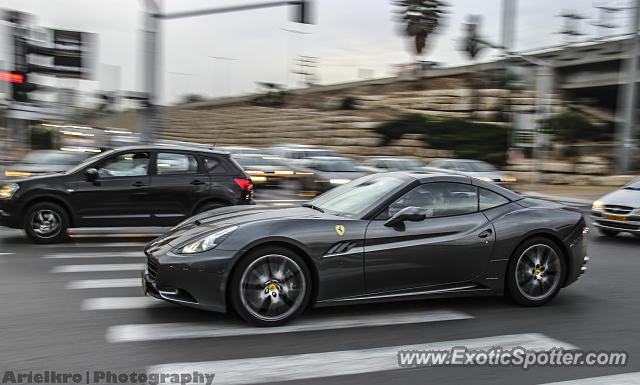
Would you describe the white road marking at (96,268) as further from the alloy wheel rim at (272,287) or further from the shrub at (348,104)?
the shrub at (348,104)

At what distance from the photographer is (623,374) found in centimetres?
429

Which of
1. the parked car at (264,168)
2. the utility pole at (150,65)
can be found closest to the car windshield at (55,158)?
the utility pole at (150,65)

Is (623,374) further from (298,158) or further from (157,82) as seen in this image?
(298,158)

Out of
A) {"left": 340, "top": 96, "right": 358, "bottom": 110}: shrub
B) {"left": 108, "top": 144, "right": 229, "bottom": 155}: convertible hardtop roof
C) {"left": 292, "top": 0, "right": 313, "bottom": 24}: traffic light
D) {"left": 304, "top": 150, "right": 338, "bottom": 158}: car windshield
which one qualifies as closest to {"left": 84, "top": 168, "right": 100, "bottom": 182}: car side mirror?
{"left": 108, "top": 144, "right": 229, "bottom": 155}: convertible hardtop roof

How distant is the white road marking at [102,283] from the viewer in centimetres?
653

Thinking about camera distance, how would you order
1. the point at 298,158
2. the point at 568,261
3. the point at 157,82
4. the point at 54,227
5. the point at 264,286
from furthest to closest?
1. the point at 298,158
2. the point at 157,82
3. the point at 54,227
4. the point at 568,261
5. the point at 264,286

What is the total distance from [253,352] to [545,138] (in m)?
28.5

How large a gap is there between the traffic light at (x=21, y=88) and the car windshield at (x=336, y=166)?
42.2 feet

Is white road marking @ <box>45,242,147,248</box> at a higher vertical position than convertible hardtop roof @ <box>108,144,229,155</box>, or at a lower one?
lower

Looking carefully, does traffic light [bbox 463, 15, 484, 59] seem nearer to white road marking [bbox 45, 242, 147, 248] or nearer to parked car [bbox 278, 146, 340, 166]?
parked car [bbox 278, 146, 340, 166]

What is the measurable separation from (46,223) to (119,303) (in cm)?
433

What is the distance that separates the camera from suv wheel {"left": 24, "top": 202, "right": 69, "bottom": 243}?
934 cm

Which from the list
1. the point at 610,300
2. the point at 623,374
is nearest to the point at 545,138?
the point at 610,300

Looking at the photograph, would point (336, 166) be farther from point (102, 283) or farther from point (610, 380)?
point (610, 380)
